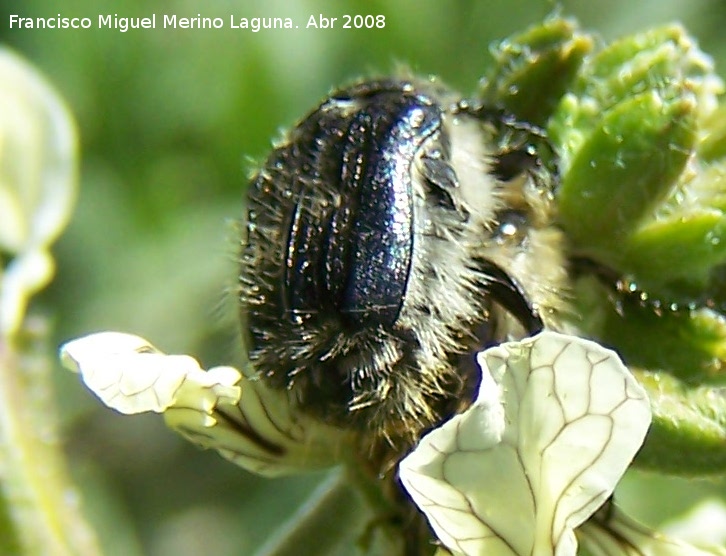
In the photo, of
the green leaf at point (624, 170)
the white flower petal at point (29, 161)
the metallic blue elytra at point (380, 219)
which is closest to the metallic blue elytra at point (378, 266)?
the metallic blue elytra at point (380, 219)

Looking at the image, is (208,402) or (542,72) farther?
(542,72)

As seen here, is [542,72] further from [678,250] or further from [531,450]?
[531,450]

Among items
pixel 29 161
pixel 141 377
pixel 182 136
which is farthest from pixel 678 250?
pixel 182 136

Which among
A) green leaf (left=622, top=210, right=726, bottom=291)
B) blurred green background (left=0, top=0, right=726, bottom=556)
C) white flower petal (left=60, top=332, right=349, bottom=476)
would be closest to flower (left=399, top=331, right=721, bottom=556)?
white flower petal (left=60, top=332, right=349, bottom=476)

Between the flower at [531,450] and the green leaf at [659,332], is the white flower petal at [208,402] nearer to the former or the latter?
the flower at [531,450]

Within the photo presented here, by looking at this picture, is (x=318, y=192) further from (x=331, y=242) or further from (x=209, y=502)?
(x=209, y=502)

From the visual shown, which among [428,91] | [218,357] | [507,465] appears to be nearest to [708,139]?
[428,91]
